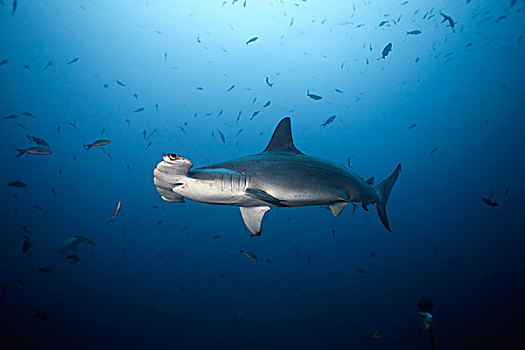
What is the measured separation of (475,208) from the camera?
53062 millimetres

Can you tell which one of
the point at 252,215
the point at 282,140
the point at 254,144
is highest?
the point at 254,144

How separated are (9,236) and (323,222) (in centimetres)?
4827

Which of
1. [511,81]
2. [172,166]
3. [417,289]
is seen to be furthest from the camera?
[511,81]

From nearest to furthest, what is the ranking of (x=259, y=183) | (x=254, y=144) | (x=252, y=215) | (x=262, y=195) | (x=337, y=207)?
(x=262, y=195) → (x=259, y=183) → (x=252, y=215) → (x=337, y=207) → (x=254, y=144)

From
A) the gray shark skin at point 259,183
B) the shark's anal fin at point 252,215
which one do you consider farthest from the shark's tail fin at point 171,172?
the shark's anal fin at point 252,215

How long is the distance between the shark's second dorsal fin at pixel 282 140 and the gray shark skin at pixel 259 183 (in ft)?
1.91

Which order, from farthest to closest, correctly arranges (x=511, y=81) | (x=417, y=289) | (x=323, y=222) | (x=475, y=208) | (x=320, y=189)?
(x=475, y=208) → (x=323, y=222) → (x=511, y=81) → (x=417, y=289) → (x=320, y=189)

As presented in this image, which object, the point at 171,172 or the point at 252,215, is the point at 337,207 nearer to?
the point at 252,215

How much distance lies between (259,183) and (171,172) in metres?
1.01

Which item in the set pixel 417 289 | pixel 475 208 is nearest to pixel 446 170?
pixel 475 208

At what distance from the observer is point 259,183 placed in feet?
10.2

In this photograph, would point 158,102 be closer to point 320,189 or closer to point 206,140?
point 206,140

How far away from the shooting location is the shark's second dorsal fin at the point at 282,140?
4141 millimetres

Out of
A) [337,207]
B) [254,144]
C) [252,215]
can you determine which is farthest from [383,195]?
[254,144]
